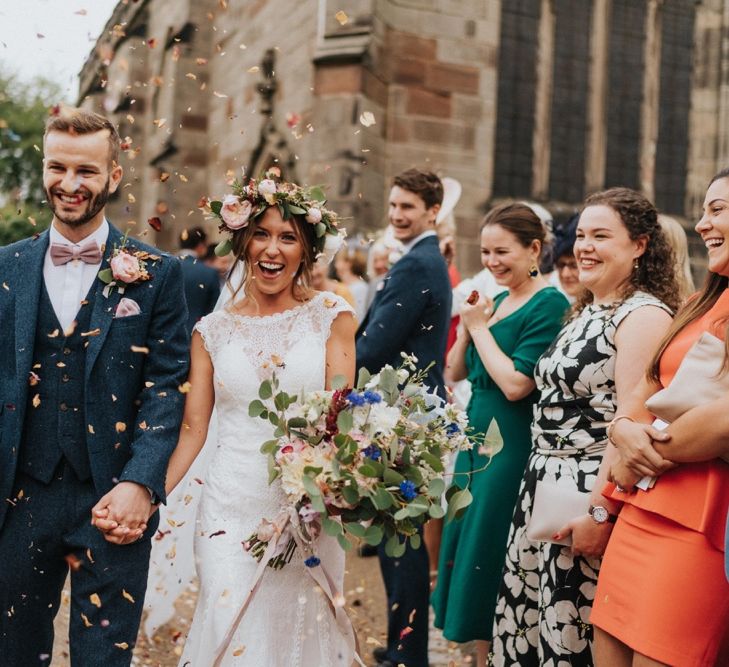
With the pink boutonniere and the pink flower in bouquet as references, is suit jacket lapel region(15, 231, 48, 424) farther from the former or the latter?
the pink flower in bouquet

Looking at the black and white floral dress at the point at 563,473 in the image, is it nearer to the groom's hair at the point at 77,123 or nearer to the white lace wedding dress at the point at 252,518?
the white lace wedding dress at the point at 252,518

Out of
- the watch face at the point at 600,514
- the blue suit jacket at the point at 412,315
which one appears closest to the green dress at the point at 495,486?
the blue suit jacket at the point at 412,315

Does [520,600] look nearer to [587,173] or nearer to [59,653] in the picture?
[59,653]

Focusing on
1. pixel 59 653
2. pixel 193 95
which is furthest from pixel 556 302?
pixel 193 95

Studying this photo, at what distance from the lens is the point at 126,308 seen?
3.43m

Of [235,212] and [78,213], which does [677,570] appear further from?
[78,213]

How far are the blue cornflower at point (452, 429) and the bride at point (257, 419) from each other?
0.58m

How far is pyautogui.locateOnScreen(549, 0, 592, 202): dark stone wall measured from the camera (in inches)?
479

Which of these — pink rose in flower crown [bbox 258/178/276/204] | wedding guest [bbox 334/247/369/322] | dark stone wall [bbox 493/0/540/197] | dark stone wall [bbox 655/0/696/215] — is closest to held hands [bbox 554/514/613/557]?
pink rose in flower crown [bbox 258/178/276/204]

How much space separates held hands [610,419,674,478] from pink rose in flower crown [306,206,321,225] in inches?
56.9

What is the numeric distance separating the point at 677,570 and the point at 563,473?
3.03 ft

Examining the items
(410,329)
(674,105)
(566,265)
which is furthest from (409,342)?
(674,105)

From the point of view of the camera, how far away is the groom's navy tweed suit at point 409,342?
197 inches

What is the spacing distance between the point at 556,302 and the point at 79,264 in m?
2.30
